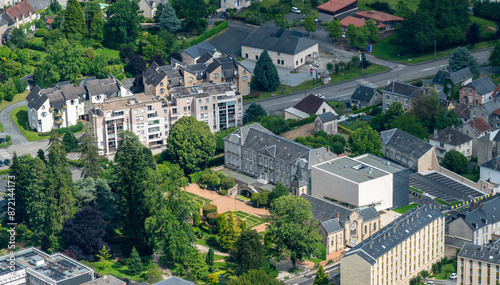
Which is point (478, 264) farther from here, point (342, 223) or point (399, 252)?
point (342, 223)

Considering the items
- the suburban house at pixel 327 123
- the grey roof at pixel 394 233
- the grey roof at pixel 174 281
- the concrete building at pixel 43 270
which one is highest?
the suburban house at pixel 327 123

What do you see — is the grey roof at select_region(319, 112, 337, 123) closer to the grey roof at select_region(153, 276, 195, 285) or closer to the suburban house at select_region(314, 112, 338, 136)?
the suburban house at select_region(314, 112, 338, 136)

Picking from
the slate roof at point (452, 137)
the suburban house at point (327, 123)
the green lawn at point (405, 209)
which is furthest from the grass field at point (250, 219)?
the slate roof at point (452, 137)

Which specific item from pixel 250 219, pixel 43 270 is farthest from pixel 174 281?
pixel 250 219

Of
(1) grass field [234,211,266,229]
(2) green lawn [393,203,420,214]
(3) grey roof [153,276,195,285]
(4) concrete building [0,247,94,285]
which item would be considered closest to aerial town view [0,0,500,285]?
(3) grey roof [153,276,195,285]

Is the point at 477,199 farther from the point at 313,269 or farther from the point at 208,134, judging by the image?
the point at 208,134

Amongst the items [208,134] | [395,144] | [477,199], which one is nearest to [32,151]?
[208,134]

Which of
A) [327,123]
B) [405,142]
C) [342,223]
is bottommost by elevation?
[342,223]

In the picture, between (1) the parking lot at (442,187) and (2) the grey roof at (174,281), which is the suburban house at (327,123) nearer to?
(1) the parking lot at (442,187)
